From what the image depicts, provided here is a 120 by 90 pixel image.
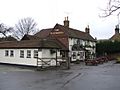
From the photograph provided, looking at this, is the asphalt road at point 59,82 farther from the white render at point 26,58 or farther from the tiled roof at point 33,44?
the tiled roof at point 33,44

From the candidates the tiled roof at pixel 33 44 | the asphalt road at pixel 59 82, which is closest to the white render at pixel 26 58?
the tiled roof at pixel 33 44

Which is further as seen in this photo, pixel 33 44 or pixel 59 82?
pixel 33 44

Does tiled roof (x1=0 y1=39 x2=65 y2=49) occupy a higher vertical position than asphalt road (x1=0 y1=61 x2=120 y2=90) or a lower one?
higher

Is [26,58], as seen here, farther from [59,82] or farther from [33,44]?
[59,82]

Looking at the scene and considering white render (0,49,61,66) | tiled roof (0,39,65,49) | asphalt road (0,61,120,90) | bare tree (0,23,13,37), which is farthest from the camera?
bare tree (0,23,13,37)

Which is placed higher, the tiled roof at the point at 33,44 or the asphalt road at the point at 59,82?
the tiled roof at the point at 33,44

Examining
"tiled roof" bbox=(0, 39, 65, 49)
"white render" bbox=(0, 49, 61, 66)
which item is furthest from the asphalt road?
"tiled roof" bbox=(0, 39, 65, 49)

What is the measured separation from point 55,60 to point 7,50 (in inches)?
345

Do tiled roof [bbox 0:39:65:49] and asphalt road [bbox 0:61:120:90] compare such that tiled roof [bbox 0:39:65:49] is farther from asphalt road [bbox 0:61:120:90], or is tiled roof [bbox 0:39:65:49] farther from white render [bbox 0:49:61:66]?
asphalt road [bbox 0:61:120:90]

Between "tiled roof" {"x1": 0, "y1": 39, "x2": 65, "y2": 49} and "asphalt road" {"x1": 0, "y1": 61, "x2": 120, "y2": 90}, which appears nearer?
"asphalt road" {"x1": 0, "y1": 61, "x2": 120, "y2": 90}

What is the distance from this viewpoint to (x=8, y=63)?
43062mm

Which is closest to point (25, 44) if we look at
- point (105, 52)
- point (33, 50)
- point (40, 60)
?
point (33, 50)

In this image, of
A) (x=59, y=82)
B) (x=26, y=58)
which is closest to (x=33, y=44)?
(x=26, y=58)

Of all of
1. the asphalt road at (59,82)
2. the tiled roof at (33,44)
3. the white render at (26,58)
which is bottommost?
the asphalt road at (59,82)
